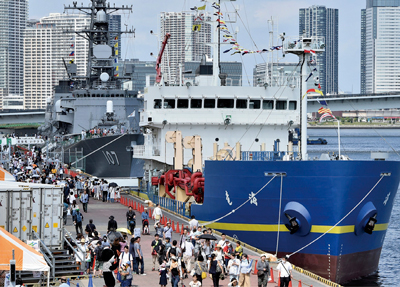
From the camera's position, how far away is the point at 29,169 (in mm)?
41000

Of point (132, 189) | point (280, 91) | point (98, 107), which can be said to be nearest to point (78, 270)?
point (280, 91)

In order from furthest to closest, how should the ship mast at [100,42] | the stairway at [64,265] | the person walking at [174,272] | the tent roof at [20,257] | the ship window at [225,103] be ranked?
the ship mast at [100,42], the ship window at [225,103], the stairway at [64,265], the person walking at [174,272], the tent roof at [20,257]

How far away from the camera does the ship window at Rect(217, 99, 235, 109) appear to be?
31.2 metres

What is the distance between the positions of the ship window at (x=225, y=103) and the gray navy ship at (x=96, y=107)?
2237cm

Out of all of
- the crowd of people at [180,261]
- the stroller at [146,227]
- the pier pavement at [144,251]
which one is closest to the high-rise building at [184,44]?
the pier pavement at [144,251]

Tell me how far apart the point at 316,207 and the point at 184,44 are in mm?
117592

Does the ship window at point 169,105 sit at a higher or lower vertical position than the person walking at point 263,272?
higher

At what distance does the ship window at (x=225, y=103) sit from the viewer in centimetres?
3120

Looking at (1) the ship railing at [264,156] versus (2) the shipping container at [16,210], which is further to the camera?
(1) the ship railing at [264,156]

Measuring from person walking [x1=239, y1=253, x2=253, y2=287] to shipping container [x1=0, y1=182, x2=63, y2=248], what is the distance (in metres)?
5.19

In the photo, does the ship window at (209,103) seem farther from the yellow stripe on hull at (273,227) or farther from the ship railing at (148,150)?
the yellow stripe on hull at (273,227)

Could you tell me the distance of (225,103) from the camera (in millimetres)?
31250

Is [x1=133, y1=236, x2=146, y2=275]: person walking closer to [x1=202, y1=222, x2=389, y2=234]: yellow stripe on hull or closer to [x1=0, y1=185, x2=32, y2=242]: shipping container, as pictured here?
[x1=0, y1=185, x2=32, y2=242]: shipping container

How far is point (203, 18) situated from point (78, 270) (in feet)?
58.5
